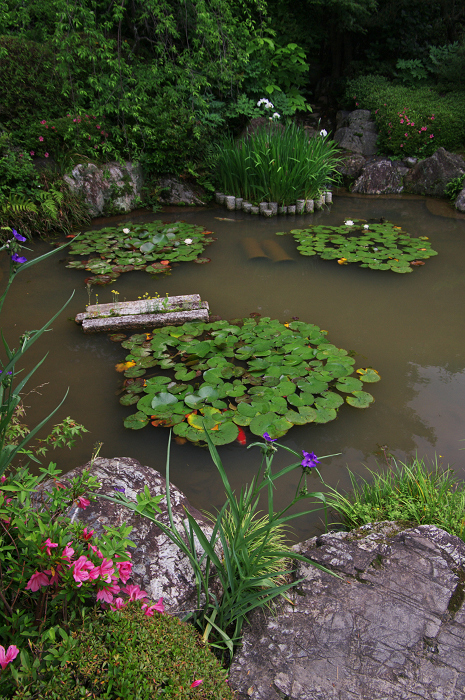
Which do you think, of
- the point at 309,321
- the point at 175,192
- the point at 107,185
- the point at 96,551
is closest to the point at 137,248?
the point at 107,185

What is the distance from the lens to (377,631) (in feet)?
4.43

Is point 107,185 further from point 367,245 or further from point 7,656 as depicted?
point 7,656

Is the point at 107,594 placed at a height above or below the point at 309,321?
above

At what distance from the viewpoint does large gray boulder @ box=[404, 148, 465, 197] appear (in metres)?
6.31

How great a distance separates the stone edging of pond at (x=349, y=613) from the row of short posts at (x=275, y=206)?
4883 millimetres

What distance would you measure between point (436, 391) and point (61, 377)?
250cm

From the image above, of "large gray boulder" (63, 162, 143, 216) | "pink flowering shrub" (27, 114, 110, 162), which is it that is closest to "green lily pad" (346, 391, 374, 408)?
"large gray boulder" (63, 162, 143, 216)

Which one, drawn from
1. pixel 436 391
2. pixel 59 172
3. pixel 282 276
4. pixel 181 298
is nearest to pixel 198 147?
pixel 59 172

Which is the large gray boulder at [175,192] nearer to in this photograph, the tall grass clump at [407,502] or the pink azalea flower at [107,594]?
the tall grass clump at [407,502]

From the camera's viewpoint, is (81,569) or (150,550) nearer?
(81,569)

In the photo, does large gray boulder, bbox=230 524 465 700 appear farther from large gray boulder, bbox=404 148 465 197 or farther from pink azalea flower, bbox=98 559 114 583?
large gray boulder, bbox=404 148 465 197

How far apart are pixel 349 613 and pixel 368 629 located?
0.07 m

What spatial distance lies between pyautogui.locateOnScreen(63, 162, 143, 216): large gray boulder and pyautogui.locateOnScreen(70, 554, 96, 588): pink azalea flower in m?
5.47

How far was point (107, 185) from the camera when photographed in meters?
5.87
